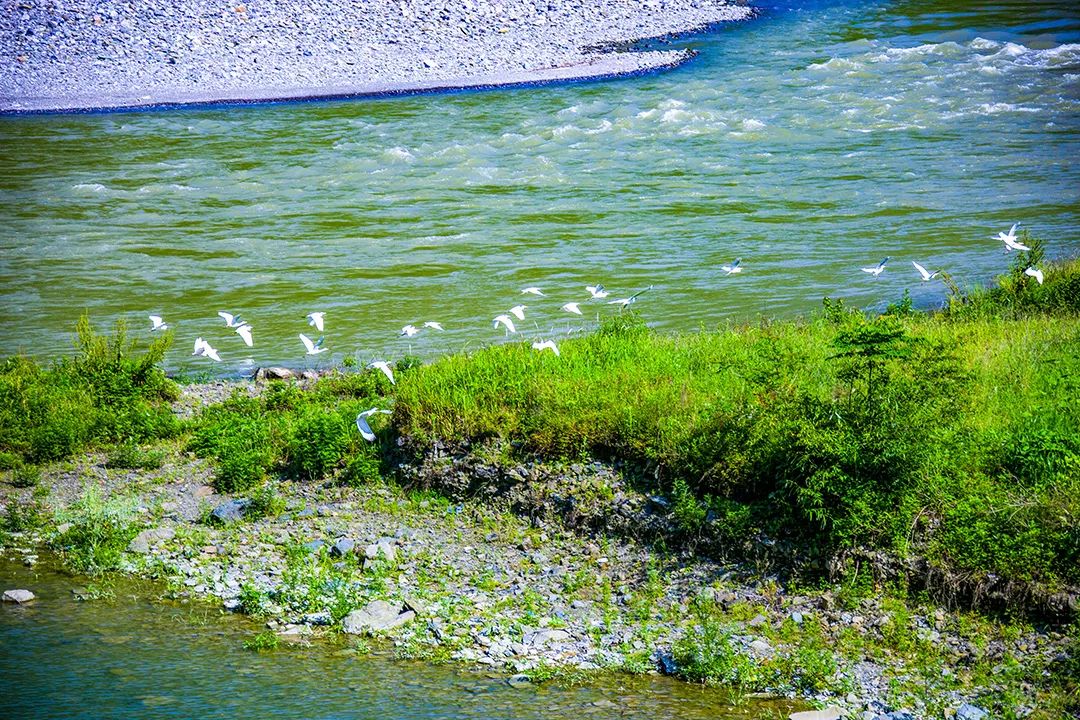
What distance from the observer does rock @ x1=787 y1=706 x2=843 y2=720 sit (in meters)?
6.50

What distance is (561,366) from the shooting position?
1038 cm

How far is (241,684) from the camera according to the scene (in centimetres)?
716

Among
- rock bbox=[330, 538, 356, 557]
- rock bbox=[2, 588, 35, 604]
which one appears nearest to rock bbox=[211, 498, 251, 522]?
rock bbox=[330, 538, 356, 557]

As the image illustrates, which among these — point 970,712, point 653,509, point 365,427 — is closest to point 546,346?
point 365,427

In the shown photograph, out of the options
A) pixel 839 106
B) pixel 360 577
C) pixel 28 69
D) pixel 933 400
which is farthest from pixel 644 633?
pixel 28 69

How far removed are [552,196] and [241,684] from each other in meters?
16.1

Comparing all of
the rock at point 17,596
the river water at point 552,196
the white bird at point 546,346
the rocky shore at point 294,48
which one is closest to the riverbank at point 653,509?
the white bird at point 546,346

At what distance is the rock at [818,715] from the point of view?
650 centimetres

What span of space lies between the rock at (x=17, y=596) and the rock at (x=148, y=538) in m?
0.85

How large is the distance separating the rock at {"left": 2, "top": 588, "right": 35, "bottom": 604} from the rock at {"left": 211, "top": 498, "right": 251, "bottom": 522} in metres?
1.60

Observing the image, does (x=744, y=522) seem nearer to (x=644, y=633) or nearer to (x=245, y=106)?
(x=644, y=633)

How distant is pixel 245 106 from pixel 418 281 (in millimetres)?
15690

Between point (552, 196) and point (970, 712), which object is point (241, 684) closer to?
point (970, 712)

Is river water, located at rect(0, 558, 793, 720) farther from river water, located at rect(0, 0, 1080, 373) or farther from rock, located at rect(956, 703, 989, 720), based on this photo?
river water, located at rect(0, 0, 1080, 373)
